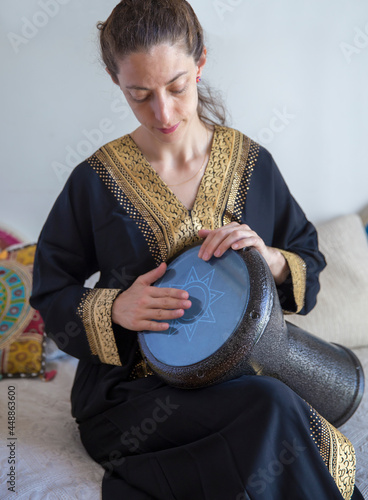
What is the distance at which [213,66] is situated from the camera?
2.29 meters

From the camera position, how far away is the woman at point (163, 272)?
1097 mm

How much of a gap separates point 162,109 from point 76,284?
53 centimetres

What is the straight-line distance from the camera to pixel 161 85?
1.30m

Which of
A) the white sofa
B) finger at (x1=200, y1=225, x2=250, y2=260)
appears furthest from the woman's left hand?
the white sofa

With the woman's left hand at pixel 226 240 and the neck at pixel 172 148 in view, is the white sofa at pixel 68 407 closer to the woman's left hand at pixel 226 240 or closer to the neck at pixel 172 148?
the woman's left hand at pixel 226 240

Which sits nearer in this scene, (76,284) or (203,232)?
(203,232)

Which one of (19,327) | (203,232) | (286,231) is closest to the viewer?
(203,232)

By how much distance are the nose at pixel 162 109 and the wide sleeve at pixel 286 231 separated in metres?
0.35

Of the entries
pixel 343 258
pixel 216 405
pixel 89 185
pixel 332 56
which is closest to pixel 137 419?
pixel 216 405

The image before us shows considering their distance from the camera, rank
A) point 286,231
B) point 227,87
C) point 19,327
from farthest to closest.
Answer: point 227,87 < point 19,327 < point 286,231

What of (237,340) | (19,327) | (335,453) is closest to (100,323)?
(237,340)

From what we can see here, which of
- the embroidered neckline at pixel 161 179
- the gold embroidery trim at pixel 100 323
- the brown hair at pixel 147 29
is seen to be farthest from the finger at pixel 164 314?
the brown hair at pixel 147 29

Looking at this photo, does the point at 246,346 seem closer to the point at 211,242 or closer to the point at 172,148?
the point at 211,242

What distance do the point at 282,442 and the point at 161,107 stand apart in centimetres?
78
